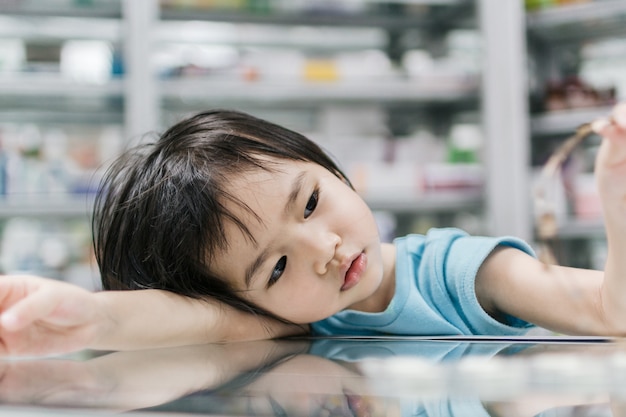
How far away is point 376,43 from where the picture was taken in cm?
268

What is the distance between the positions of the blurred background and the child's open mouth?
141 cm

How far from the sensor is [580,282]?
0.72m

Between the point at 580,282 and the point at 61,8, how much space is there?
2160 millimetres

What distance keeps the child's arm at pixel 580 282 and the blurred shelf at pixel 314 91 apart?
61.7 inches

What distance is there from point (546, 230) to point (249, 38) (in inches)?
87.1

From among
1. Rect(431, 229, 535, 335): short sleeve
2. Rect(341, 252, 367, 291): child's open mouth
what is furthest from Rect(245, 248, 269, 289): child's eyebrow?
Rect(431, 229, 535, 335): short sleeve

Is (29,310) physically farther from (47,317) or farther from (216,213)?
(216,213)

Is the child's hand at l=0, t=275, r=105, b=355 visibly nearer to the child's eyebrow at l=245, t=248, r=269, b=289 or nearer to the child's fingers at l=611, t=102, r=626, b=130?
the child's eyebrow at l=245, t=248, r=269, b=289

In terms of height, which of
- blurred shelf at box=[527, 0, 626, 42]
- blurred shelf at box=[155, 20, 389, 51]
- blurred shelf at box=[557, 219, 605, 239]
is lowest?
blurred shelf at box=[557, 219, 605, 239]

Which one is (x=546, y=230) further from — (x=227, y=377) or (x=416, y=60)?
(x=416, y=60)

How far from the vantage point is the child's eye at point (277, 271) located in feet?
2.56

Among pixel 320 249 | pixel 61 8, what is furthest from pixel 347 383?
pixel 61 8

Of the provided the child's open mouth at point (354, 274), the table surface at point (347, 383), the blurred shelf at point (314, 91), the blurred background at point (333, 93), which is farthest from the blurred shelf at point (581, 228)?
the table surface at point (347, 383)

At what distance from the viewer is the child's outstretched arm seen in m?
0.50
